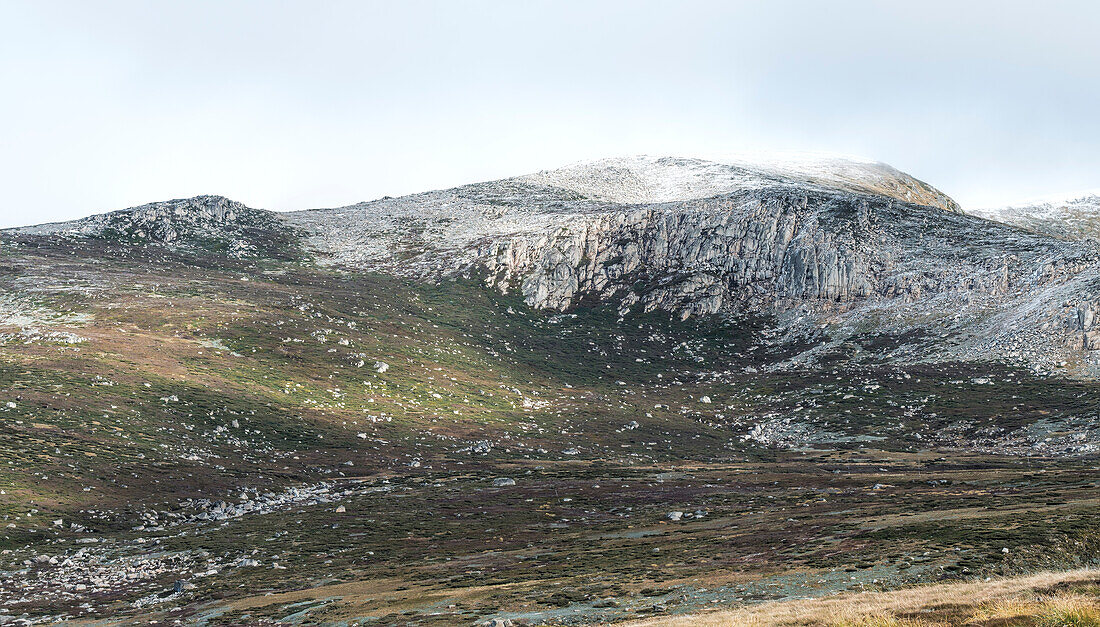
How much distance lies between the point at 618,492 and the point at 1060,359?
Result: 236 feet

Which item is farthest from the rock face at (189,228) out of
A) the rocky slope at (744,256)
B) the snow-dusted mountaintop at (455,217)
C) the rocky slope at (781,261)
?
the rocky slope at (781,261)

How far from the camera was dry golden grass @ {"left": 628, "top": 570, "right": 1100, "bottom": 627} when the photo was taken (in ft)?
60.0

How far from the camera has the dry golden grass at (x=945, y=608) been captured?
60.0ft

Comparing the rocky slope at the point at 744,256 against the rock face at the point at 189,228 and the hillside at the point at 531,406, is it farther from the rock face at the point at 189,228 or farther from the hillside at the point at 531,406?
the hillside at the point at 531,406

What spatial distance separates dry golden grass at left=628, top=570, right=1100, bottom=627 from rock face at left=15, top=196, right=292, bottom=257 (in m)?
145

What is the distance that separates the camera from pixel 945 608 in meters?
21.1

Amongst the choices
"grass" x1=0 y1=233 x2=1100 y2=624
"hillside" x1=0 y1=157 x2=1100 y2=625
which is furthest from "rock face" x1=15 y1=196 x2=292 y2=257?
"grass" x1=0 y1=233 x2=1100 y2=624

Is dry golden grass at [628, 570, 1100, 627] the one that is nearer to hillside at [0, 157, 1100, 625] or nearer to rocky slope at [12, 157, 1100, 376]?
hillside at [0, 157, 1100, 625]

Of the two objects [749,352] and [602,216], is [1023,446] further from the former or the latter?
[602,216]

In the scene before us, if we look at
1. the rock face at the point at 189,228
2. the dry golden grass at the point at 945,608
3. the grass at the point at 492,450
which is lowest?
the grass at the point at 492,450

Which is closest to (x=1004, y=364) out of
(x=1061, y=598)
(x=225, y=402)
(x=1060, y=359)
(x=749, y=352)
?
(x=1060, y=359)

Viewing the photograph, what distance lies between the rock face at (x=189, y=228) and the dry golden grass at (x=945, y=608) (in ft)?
475

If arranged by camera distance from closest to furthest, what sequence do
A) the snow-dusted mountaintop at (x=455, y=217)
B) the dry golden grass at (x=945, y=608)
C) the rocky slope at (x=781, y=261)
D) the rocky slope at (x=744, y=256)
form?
the dry golden grass at (x=945, y=608) < the rocky slope at (x=781, y=261) < the rocky slope at (x=744, y=256) < the snow-dusted mountaintop at (x=455, y=217)

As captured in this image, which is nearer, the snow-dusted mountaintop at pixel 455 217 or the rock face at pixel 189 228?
the rock face at pixel 189 228
